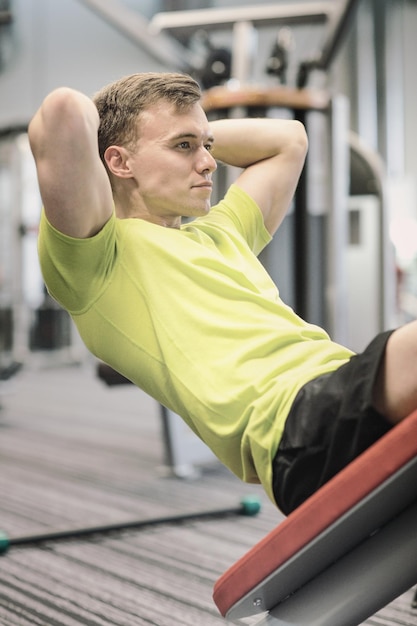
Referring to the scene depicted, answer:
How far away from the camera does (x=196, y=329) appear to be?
996mm

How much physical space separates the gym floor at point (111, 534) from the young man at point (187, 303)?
0.72m

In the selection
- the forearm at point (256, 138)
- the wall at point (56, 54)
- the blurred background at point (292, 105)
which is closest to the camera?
the forearm at point (256, 138)

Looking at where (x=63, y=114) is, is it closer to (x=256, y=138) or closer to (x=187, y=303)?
(x=187, y=303)

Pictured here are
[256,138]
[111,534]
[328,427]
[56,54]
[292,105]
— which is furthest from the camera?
[56,54]

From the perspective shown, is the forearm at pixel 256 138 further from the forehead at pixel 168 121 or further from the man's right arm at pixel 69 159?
the man's right arm at pixel 69 159

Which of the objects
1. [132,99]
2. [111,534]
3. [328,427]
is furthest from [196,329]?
[111,534]

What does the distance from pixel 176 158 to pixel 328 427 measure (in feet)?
1.35

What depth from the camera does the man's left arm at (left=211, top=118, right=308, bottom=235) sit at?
1196 millimetres

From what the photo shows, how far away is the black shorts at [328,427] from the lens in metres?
0.87

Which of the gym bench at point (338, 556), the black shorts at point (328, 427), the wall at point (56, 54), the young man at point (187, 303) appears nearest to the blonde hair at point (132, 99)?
the young man at point (187, 303)

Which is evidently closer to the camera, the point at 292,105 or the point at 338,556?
the point at 338,556

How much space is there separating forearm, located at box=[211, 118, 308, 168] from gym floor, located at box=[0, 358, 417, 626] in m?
0.91

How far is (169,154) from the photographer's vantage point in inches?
41.1

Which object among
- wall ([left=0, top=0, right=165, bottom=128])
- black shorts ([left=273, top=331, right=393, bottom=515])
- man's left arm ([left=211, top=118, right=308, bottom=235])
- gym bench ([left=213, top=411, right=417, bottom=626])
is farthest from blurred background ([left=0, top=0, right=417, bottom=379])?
gym bench ([left=213, top=411, right=417, bottom=626])
